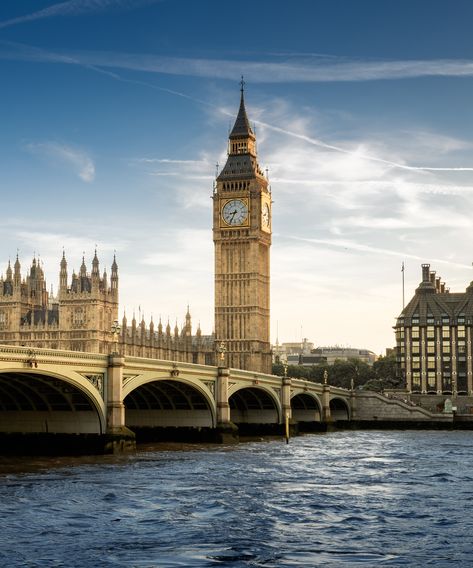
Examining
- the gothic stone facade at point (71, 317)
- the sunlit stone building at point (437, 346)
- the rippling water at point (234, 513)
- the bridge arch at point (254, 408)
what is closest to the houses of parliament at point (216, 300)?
the gothic stone facade at point (71, 317)

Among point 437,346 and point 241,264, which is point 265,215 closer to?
point 241,264

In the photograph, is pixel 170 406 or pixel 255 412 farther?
pixel 255 412

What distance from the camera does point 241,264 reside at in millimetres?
164625

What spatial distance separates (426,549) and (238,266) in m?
136

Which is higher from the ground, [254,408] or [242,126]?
[242,126]

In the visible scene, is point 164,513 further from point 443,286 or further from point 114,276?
point 443,286

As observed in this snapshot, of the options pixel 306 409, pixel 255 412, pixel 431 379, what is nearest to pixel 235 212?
pixel 431 379

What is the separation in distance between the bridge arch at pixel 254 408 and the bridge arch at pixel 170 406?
14.9 m

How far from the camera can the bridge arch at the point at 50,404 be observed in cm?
5838

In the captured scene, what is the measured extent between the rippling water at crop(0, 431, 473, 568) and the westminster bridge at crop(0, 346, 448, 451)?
457cm

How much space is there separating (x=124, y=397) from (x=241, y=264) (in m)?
100

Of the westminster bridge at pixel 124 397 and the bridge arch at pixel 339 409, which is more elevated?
the westminster bridge at pixel 124 397

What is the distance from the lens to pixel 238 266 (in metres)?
165

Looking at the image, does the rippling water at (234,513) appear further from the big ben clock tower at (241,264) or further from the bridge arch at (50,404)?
the big ben clock tower at (241,264)
